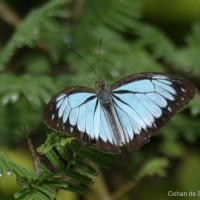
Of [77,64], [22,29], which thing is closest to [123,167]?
[77,64]

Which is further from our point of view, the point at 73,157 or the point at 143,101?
the point at 143,101

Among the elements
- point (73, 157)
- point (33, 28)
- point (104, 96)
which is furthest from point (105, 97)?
point (33, 28)

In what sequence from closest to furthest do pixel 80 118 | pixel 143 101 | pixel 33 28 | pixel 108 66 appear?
1. pixel 80 118
2. pixel 143 101
3. pixel 33 28
4. pixel 108 66

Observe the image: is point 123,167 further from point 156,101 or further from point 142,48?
point 156,101

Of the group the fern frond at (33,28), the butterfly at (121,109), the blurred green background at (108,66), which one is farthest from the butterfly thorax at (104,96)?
the fern frond at (33,28)

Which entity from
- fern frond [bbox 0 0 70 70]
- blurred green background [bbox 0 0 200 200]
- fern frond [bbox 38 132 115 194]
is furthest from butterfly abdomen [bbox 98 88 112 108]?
fern frond [bbox 0 0 70 70]

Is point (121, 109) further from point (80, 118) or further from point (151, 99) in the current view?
point (80, 118)
